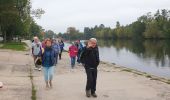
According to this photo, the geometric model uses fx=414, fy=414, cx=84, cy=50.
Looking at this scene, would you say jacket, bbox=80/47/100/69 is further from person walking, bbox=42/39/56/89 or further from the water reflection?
the water reflection

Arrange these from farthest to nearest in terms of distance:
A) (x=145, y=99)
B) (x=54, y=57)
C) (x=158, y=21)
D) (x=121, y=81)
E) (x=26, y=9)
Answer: (x=158, y=21)
(x=26, y=9)
(x=121, y=81)
(x=54, y=57)
(x=145, y=99)

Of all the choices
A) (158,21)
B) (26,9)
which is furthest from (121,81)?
(158,21)

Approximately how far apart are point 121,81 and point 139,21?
6694 inches

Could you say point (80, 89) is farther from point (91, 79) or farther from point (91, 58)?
point (91, 58)

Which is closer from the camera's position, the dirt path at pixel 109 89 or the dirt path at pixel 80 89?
the dirt path at pixel 80 89

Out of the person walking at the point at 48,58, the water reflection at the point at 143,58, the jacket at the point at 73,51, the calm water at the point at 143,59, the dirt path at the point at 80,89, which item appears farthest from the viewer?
the water reflection at the point at 143,58

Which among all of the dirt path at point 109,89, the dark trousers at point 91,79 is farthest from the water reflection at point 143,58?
the dark trousers at point 91,79

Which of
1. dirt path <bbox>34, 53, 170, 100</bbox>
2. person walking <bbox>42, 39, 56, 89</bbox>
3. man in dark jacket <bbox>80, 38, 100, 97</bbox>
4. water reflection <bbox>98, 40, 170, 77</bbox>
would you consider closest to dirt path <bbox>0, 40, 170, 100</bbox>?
dirt path <bbox>34, 53, 170, 100</bbox>

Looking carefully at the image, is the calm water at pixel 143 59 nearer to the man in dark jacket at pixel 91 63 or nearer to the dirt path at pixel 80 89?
the dirt path at pixel 80 89

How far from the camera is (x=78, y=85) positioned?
15.3 m

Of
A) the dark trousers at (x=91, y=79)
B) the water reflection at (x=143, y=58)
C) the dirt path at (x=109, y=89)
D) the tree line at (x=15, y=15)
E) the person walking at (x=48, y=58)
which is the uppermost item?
the tree line at (x=15, y=15)

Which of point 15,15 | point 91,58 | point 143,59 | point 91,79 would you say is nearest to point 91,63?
point 91,58

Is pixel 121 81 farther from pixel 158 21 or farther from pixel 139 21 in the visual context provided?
pixel 139 21

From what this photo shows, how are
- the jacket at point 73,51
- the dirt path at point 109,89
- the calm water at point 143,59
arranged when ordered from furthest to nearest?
1. the calm water at point 143,59
2. the jacket at point 73,51
3. the dirt path at point 109,89
